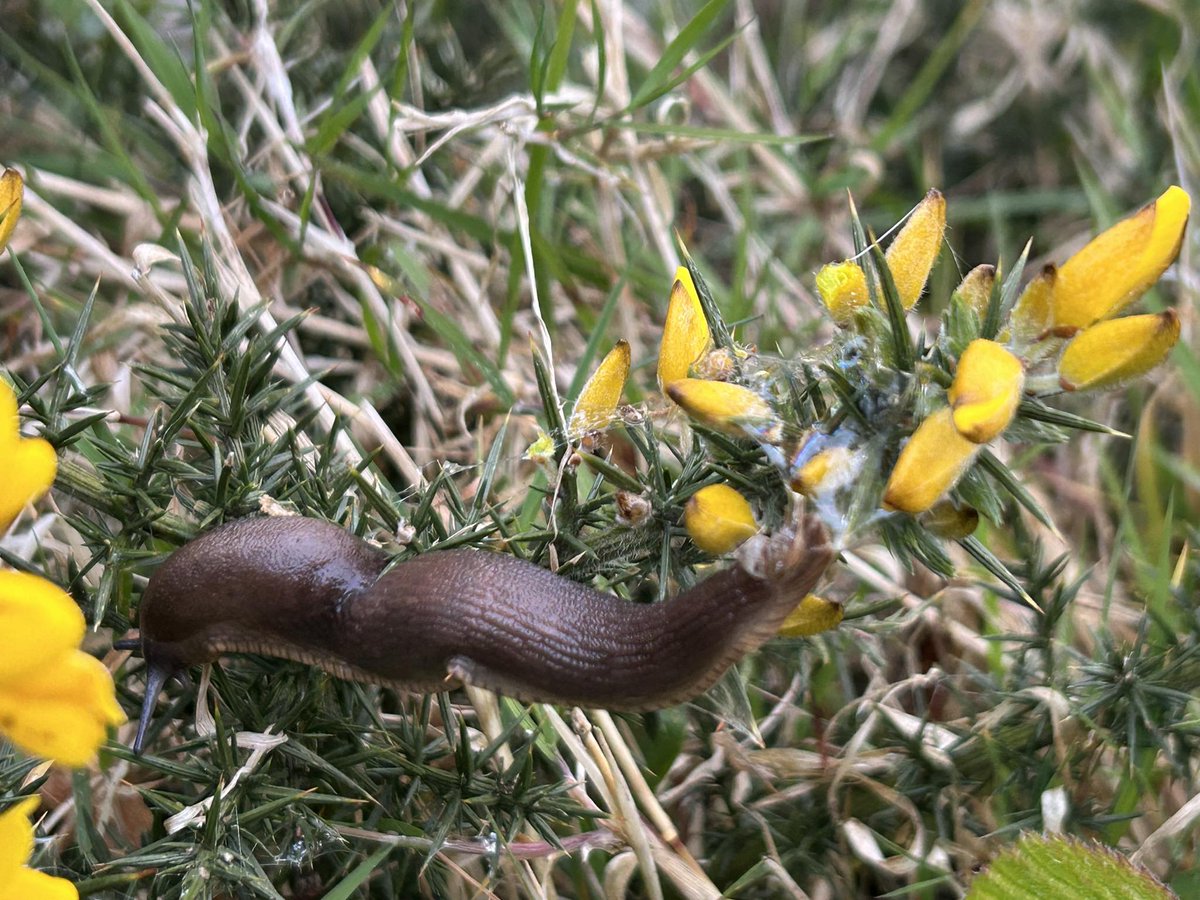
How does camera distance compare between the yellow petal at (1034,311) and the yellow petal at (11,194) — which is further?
the yellow petal at (11,194)

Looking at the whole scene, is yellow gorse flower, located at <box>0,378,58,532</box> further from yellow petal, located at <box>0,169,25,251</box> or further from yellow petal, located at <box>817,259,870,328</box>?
yellow petal, located at <box>817,259,870,328</box>

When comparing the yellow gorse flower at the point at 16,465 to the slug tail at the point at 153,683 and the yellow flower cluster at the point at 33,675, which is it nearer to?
the yellow flower cluster at the point at 33,675

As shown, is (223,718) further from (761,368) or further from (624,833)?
(761,368)

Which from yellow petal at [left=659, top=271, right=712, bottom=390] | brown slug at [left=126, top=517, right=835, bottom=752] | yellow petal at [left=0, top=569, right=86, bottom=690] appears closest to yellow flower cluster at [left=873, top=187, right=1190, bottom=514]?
brown slug at [left=126, top=517, right=835, bottom=752]

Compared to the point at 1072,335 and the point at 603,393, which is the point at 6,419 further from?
the point at 1072,335

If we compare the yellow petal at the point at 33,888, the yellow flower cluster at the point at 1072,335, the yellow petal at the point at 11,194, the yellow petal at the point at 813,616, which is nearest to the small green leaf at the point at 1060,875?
the yellow petal at the point at 813,616
